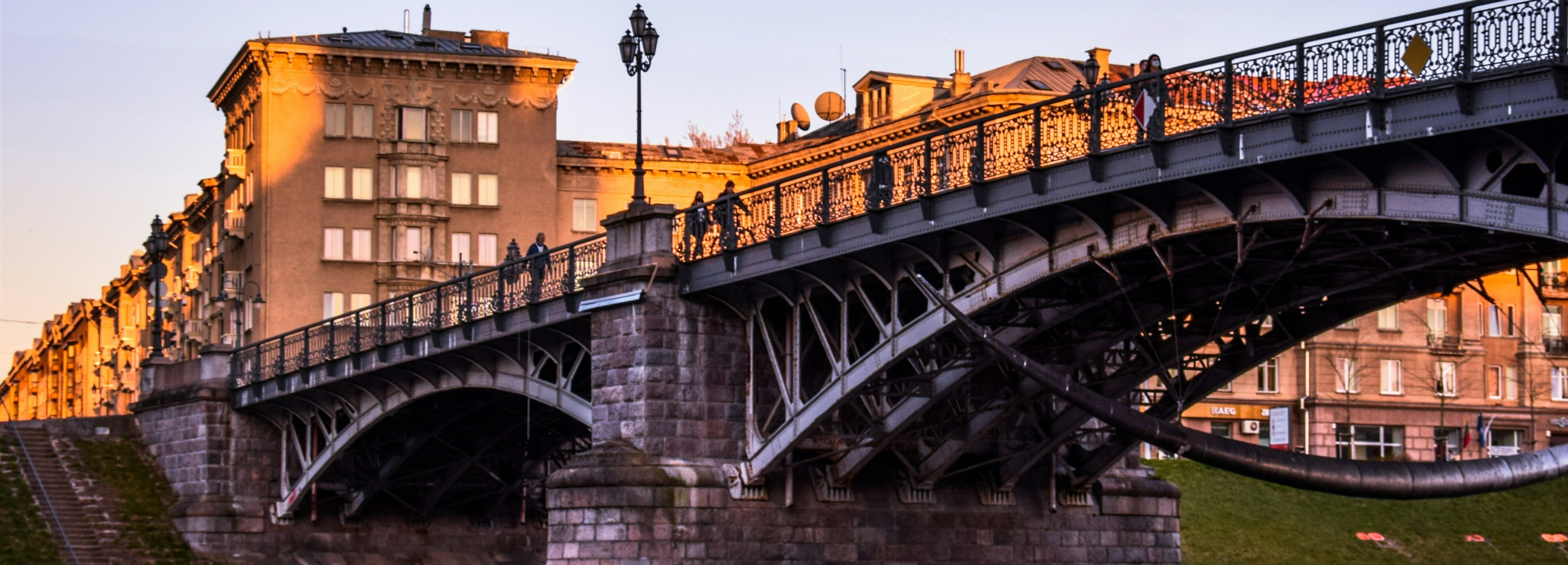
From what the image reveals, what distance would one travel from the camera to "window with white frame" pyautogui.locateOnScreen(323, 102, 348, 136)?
268ft

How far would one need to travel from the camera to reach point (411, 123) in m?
82.5

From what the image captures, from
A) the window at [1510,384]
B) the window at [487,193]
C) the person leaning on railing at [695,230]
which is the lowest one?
the window at [1510,384]

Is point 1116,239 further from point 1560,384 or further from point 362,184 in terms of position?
point 1560,384

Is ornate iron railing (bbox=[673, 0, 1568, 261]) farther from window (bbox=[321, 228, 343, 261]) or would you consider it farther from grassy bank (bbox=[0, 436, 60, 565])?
window (bbox=[321, 228, 343, 261])

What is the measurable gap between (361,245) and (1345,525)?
115 feet

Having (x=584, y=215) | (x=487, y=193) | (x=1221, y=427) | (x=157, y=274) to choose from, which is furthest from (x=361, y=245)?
(x=1221, y=427)

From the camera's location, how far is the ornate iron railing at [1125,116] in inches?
→ 976

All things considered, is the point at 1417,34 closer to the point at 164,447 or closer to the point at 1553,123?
the point at 1553,123

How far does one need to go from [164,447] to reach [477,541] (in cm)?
886

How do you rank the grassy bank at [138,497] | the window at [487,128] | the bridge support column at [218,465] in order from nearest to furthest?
1. the grassy bank at [138,497]
2. the bridge support column at [218,465]
3. the window at [487,128]

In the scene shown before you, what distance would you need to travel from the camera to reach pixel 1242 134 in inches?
1092

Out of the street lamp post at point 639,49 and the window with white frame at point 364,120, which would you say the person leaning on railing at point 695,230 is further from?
the window with white frame at point 364,120

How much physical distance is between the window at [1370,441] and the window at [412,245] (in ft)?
107

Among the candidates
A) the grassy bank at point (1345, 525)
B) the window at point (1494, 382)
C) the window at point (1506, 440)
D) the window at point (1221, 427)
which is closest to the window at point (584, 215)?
the window at point (1221, 427)
